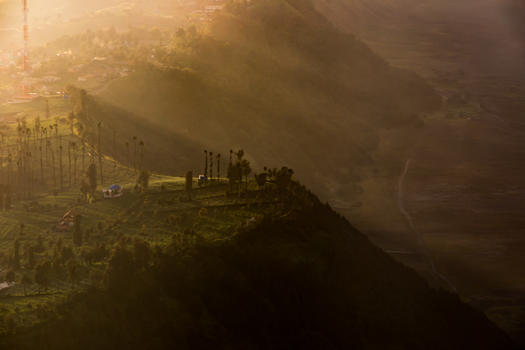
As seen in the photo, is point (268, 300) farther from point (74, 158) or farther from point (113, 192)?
point (74, 158)

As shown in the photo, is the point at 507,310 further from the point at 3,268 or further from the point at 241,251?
the point at 3,268

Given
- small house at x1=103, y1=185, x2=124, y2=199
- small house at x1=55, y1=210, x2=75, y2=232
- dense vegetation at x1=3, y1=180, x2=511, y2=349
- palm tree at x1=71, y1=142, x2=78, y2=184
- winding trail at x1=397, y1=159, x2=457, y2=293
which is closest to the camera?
dense vegetation at x1=3, y1=180, x2=511, y2=349

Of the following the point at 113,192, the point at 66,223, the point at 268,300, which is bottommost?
the point at 268,300

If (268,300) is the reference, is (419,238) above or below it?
below

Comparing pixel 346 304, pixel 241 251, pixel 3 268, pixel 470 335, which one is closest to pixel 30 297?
pixel 3 268

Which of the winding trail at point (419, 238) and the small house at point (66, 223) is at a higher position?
the small house at point (66, 223)

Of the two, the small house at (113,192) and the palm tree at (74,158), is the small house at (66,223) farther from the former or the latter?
the palm tree at (74,158)

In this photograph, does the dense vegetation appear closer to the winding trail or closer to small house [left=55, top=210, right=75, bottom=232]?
small house [left=55, top=210, right=75, bottom=232]

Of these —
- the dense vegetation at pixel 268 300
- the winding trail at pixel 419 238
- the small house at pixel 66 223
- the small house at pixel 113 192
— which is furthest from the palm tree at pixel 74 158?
the winding trail at pixel 419 238

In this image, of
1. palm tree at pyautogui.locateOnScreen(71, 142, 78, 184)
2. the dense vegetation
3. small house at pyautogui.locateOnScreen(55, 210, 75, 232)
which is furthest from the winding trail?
small house at pyautogui.locateOnScreen(55, 210, 75, 232)

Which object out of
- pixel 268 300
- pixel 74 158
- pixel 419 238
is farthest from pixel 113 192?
pixel 419 238
